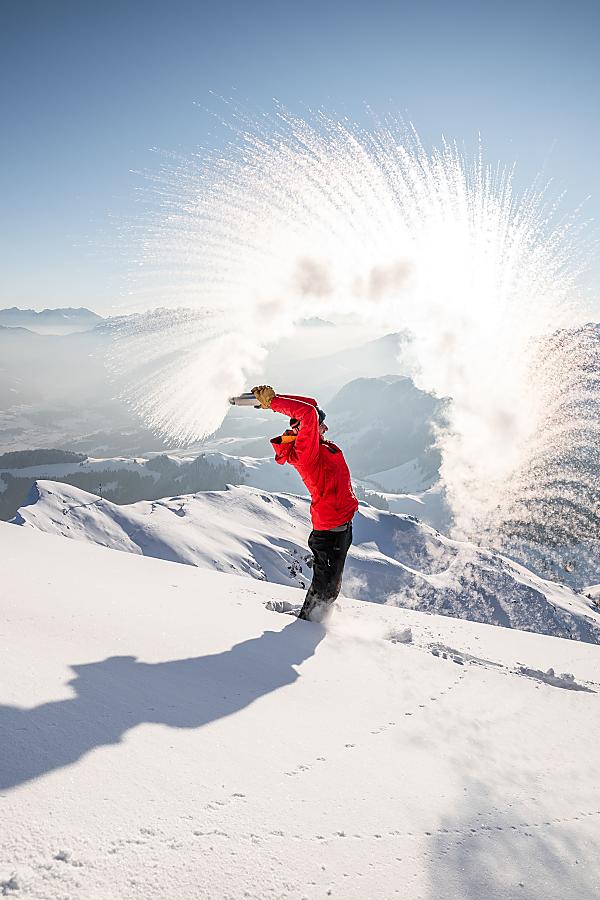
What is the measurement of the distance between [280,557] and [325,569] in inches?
5681

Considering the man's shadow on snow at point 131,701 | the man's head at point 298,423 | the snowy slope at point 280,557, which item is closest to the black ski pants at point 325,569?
the man's head at point 298,423

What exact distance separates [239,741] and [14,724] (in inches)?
52.3

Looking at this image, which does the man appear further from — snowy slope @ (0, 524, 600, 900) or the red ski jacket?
snowy slope @ (0, 524, 600, 900)

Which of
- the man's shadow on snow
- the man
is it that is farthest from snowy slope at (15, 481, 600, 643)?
the man's shadow on snow

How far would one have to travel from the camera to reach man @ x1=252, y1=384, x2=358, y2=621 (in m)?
7.70

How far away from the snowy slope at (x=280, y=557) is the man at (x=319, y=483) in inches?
4573

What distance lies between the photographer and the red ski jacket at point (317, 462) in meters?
7.71

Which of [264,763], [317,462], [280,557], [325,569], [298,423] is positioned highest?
[298,423]

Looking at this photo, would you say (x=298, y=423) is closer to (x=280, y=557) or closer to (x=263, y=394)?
(x=263, y=394)

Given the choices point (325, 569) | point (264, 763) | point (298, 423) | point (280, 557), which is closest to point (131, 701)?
point (264, 763)

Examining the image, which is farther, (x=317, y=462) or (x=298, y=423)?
(x=317, y=462)

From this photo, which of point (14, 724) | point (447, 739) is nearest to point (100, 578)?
point (14, 724)

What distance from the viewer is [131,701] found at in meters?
3.40

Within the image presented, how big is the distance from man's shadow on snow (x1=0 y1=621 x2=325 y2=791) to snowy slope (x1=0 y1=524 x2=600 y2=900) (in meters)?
0.02
